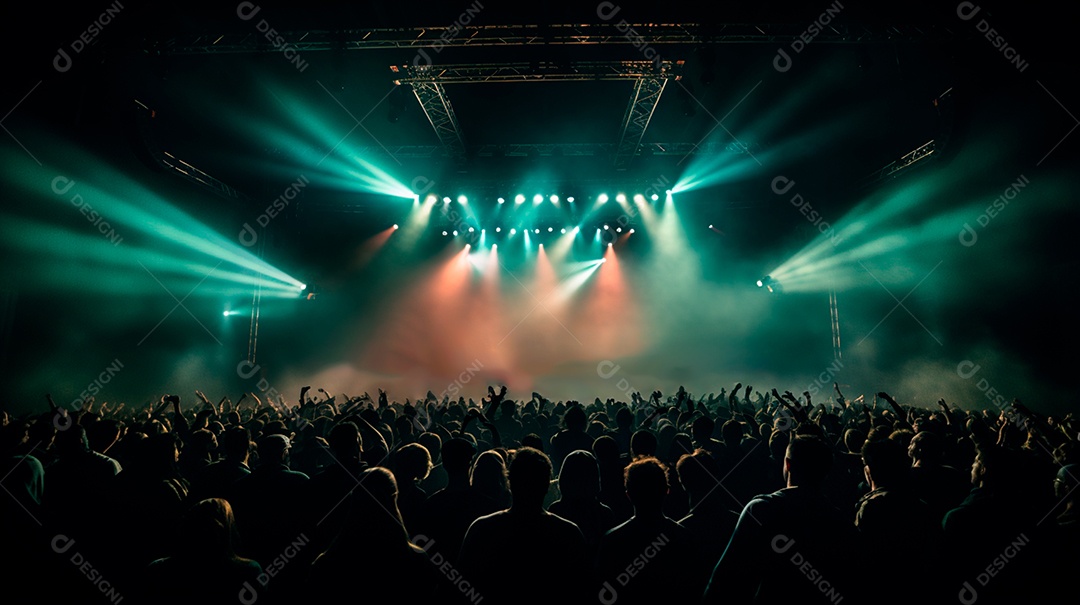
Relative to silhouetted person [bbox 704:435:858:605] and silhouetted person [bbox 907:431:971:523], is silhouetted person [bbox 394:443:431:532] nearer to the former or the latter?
silhouetted person [bbox 704:435:858:605]

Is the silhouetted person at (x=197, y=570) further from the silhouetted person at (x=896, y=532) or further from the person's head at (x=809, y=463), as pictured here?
the silhouetted person at (x=896, y=532)

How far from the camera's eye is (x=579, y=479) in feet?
9.84

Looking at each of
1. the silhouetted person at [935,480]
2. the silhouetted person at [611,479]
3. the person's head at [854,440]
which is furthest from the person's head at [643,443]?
the person's head at [854,440]

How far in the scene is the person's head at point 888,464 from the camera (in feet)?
8.98

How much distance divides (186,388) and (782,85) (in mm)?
18549

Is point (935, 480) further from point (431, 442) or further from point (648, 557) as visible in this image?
point (431, 442)

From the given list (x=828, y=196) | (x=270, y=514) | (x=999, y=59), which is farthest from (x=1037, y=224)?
(x=270, y=514)

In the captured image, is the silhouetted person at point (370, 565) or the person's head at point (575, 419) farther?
the person's head at point (575, 419)

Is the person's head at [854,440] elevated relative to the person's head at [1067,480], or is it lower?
lower

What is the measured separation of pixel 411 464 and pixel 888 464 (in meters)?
2.90

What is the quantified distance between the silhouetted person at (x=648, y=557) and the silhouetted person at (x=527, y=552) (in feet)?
0.83

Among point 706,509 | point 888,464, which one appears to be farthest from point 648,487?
point 888,464

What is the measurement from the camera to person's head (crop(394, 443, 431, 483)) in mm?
3215

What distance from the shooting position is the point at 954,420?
6195 millimetres
